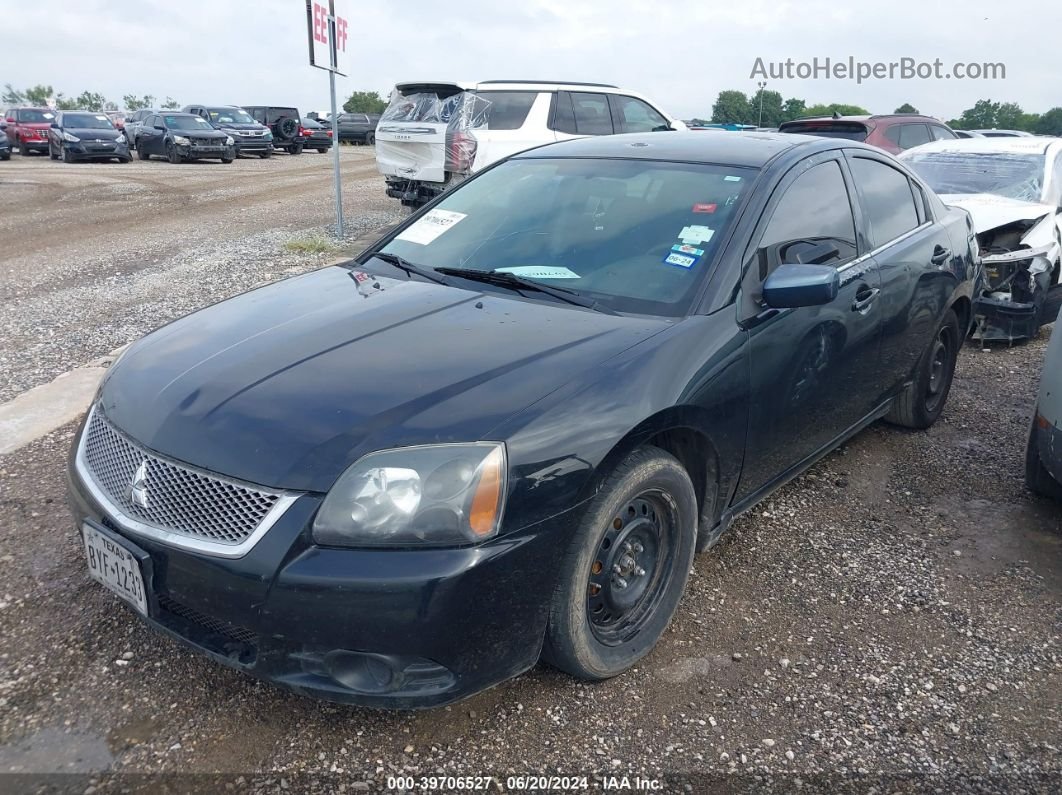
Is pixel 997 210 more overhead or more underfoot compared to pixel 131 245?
more overhead

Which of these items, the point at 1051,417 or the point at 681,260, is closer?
the point at 681,260

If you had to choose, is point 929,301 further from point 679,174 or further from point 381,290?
point 381,290

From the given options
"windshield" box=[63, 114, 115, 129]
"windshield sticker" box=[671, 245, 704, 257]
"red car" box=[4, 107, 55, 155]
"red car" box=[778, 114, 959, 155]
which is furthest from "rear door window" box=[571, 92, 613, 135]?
"red car" box=[4, 107, 55, 155]

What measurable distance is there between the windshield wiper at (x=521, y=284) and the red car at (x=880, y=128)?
30.2ft

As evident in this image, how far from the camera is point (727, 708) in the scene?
2598 millimetres

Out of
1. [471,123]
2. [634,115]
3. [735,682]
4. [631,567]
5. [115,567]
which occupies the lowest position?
[735,682]

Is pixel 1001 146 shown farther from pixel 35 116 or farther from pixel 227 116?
pixel 35 116

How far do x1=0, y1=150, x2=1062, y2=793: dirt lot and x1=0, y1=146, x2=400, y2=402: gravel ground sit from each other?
2.59 m

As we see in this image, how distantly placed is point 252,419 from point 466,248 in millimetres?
1426

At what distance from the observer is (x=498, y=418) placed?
7.46 ft

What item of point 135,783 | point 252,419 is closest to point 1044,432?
point 252,419

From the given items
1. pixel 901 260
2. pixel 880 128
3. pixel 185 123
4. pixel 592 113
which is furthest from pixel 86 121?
pixel 901 260

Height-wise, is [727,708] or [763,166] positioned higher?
[763,166]

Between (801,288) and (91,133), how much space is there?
26.1 metres
